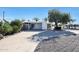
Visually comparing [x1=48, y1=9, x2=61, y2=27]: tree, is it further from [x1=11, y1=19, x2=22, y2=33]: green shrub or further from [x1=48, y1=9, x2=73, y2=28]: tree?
[x1=11, y1=19, x2=22, y2=33]: green shrub

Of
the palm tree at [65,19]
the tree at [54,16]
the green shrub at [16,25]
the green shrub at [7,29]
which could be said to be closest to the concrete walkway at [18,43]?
the green shrub at [16,25]

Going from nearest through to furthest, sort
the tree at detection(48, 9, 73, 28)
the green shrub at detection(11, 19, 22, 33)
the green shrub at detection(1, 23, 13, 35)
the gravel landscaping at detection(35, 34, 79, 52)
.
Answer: the gravel landscaping at detection(35, 34, 79, 52) < the tree at detection(48, 9, 73, 28) < the green shrub at detection(11, 19, 22, 33) < the green shrub at detection(1, 23, 13, 35)

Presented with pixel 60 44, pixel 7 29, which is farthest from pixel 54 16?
pixel 7 29

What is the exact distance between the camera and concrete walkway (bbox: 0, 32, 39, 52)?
6.30 m

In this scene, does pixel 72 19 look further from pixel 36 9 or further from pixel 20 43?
pixel 20 43

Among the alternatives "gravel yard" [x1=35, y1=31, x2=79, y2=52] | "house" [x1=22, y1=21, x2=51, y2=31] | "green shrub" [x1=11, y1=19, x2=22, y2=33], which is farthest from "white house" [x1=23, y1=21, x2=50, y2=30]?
"gravel yard" [x1=35, y1=31, x2=79, y2=52]

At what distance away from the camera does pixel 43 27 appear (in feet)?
21.5

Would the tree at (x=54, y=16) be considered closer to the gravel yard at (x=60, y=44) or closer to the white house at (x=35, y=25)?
the white house at (x=35, y=25)

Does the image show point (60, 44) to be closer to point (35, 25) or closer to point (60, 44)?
point (60, 44)

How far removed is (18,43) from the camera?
21.1 ft

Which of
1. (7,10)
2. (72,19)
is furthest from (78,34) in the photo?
(7,10)

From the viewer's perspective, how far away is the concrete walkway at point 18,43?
6.30 m
